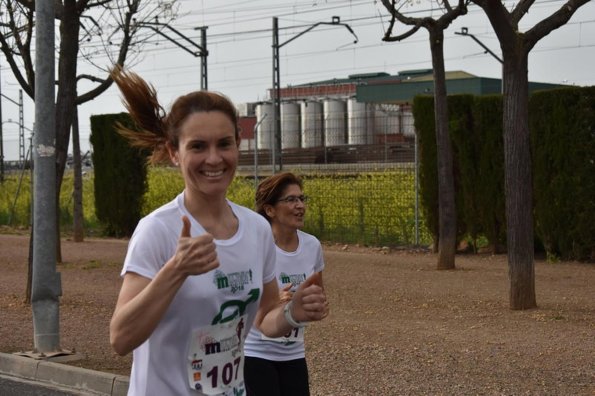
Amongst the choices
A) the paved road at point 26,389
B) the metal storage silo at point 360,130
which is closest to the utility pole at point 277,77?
the metal storage silo at point 360,130

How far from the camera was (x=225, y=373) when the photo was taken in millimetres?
3525

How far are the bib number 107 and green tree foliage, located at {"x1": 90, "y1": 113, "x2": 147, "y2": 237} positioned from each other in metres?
21.7

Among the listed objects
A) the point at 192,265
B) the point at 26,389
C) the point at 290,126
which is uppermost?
the point at 290,126

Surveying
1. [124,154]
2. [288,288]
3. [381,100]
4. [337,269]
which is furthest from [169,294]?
[381,100]

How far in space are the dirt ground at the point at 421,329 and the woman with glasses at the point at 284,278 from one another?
245 centimetres

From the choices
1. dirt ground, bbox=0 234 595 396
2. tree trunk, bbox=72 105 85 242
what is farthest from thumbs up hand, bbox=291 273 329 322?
tree trunk, bbox=72 105 85 242

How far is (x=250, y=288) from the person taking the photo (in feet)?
11.5

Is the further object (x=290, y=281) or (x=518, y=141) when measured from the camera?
(x=518, y=141)

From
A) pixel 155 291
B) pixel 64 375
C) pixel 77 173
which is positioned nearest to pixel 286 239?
pixel 155 291

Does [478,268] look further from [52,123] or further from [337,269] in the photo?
[52,123]

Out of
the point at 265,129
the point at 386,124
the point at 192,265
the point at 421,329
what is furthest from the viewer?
the point at 265,129

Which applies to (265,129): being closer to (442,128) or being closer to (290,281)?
(442,128)

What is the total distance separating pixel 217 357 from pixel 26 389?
19.6 ft

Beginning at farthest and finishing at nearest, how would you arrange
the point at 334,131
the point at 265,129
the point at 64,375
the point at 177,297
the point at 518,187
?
the point at 265,129 < the point at 334,131 < the point at 518,187 < the point at 64,375 < the point at 177,297
